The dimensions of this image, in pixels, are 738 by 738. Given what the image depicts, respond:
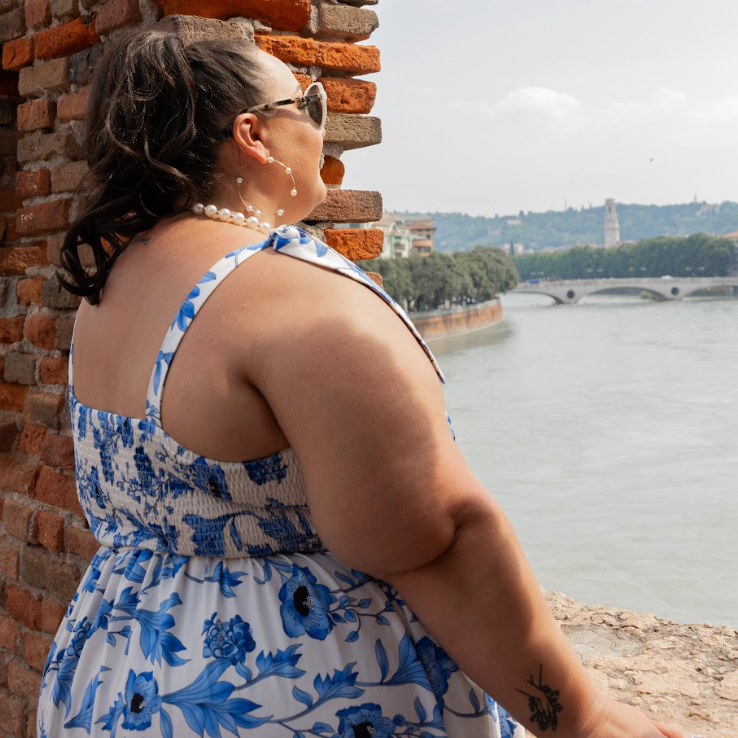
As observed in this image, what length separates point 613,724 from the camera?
0.85 metres

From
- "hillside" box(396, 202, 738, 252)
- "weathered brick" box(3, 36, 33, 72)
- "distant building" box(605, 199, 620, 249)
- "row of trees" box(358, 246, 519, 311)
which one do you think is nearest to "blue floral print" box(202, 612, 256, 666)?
"weathered brick" box(3, 36, 33, 72)

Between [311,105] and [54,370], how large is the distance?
1.12 metres

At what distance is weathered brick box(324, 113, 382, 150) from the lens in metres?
1.86

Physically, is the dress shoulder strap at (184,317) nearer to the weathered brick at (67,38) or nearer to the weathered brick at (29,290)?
the weathered brick at (67,38)

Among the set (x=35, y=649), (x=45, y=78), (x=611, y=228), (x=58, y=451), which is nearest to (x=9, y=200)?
(x=45, y=78)

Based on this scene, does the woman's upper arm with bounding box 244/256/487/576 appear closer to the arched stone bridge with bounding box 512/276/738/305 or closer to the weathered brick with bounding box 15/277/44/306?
the weathered brick with bounding box 15/277/44/306

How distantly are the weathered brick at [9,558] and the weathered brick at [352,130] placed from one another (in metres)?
1.15

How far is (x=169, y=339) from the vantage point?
852 mm

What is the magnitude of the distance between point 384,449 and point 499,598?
0.58ft

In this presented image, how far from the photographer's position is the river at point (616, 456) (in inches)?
505

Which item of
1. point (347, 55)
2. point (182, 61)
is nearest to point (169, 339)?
point (182, 61)

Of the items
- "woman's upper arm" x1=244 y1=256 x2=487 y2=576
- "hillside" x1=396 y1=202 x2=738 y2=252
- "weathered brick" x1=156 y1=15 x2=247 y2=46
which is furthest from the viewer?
"hillside" x1=396 y1=202 x2=738 y2=252

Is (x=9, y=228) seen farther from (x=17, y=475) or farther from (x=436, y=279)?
(x=436, y=279)

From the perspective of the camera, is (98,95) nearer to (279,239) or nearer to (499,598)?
(279,239)
